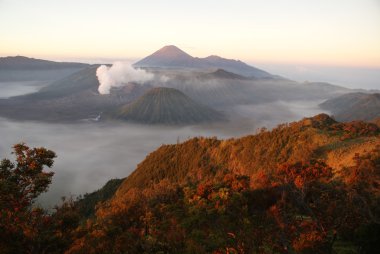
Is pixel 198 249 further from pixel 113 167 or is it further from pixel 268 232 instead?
pixel 113 167

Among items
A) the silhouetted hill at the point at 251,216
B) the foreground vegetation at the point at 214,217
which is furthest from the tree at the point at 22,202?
the silhouetted hill at the point at 251,216

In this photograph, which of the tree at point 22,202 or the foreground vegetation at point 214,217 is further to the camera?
the tree at point 22,202

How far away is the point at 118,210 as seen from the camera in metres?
16.1

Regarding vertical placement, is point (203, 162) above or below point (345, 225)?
below

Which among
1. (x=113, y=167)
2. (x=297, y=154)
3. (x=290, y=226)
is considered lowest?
(x=113, y=167)

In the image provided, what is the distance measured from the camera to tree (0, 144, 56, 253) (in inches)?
479

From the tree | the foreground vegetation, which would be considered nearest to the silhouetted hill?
the foreground vegetation

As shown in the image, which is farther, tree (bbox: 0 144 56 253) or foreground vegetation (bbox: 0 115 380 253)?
tree (bbox: 0 144 56 253)

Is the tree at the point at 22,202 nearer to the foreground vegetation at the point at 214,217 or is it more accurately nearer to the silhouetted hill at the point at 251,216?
the foreground vegetation at the point at 214,217

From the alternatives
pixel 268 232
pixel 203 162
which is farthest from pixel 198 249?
pixel 203 162

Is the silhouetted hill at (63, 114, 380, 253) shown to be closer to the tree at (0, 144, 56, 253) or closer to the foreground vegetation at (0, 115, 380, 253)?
the foreground vegetation at (0, 115, 380, 253)

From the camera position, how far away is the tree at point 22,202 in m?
12.2

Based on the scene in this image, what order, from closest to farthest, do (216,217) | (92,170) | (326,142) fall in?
(216,217) → (326,142) → (92,170)

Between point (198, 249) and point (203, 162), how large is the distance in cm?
4240
